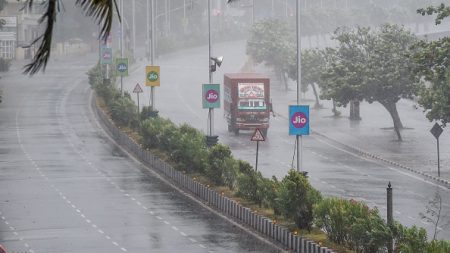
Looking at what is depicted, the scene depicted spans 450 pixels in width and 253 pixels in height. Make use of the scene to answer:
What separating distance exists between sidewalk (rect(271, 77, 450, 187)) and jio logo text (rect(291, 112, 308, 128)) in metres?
16.2

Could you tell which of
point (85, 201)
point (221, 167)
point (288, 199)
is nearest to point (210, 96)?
point (221, 167)

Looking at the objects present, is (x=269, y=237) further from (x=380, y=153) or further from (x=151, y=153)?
(x=380, y=153)

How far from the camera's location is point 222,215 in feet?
170

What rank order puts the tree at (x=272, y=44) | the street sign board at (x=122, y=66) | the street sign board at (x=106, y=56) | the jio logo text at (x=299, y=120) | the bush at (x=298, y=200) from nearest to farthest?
the bush at (x=298, y=200)
the jio logo text at (x=299, y=120)
the street sign board at (x=122, y=66)
the street sign board at (x=106, y=56)
the tree at (x=272, y=44)

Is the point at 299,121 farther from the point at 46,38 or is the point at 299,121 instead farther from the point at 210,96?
the point at 46,38

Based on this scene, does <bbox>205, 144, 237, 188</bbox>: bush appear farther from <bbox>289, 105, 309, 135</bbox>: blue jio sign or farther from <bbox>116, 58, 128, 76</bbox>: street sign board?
<bbox>116, 58, 128, 76</bbox>: street sign board

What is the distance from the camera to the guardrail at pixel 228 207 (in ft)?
134

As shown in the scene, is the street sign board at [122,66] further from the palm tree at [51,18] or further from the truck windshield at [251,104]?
the palm tree at [51,18]

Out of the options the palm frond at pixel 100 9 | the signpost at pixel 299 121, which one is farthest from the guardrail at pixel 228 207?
the palm frond at pixel 100 9

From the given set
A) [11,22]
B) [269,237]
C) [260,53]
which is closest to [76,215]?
[269,237]

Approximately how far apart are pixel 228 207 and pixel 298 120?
4.99m

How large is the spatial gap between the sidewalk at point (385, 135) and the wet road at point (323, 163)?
90 centimetres

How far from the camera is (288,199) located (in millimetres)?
43281

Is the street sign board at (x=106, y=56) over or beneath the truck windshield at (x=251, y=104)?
over
